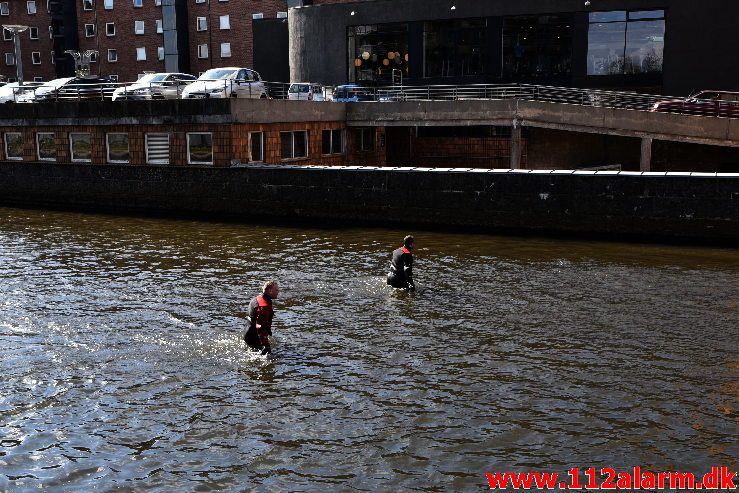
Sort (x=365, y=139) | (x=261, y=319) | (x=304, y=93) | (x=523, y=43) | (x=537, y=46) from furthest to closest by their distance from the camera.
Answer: (x=523, y=43), (x=537, y=46), (x=365, y=139), (x=304, y=93), (x=261, y=319)

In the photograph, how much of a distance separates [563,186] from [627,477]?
1824 centimetres

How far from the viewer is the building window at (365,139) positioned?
43312 millimetres

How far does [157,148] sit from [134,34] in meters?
47.2

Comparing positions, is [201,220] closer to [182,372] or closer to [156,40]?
[182,372]

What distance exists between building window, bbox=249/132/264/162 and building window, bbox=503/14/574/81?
1854cm

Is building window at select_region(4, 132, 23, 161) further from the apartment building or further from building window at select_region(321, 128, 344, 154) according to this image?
the apartment building

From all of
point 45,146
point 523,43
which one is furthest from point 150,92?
point 523,43

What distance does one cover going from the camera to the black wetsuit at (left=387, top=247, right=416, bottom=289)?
19.5 m

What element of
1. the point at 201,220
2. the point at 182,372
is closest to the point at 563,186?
the point at 201,220

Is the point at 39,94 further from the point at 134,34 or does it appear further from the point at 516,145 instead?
the point at 134,34

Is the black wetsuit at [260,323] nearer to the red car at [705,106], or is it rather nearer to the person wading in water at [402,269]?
the person wading in water at [402,269]

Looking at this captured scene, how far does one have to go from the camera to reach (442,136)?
45.3 meters

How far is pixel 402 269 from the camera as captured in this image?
1984 centimetres

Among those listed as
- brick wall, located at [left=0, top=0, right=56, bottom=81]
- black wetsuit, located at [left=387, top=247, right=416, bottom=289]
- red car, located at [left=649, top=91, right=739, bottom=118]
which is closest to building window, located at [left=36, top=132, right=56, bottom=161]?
black wetsuit, located at [left=387, top=247, right=416, bottom=289]
